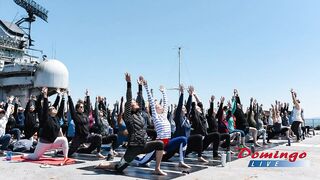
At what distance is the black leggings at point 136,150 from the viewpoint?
21.5 ft

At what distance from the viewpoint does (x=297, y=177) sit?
6.59 metres

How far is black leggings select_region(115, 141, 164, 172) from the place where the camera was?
6.55 meters

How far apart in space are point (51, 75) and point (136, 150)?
5280cm

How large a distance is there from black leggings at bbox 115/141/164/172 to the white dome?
51.5 m

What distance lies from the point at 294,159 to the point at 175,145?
3.83 metres

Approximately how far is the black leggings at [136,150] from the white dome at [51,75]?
5154 centimetres

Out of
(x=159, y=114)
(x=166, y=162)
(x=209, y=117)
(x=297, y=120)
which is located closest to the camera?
(x=159, y=114)

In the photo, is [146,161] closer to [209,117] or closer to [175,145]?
[175,145]

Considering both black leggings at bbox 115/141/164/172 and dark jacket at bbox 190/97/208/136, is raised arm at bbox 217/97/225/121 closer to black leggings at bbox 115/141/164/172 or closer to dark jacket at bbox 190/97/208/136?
dark jacket at bbox 190/97/208/136

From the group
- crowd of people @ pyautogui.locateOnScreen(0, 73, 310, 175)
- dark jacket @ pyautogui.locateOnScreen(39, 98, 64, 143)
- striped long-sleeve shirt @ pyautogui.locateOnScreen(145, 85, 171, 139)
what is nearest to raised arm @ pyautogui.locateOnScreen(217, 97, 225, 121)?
crowd of people @ pyautogui.locateOnScreen(0, 73, 310, 175)

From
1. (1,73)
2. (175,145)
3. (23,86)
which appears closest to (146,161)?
(175,145)

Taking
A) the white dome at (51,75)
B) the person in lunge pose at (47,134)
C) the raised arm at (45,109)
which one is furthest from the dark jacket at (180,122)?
the white dome at (51,75)

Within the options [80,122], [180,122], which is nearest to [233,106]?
[180,122]

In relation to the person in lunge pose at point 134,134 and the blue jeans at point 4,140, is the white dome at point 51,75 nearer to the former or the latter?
the blue jeans at point 4,140
